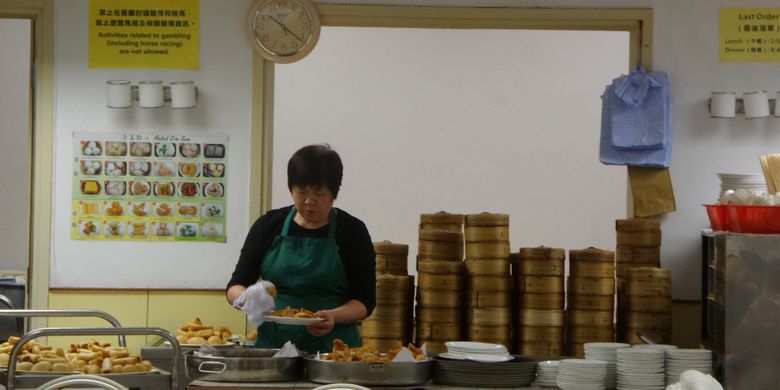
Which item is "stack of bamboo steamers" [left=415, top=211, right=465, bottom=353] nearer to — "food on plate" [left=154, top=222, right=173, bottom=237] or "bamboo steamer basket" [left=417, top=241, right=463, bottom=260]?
"bamboo steamer basket" [left=417, top=241, right=463, bottom=260]

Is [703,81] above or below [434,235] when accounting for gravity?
above

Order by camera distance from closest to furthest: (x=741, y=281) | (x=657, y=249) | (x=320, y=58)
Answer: (x=741, y=281), (x=657, y=249), (x=320, y=58)

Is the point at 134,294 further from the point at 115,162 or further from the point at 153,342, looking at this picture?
the point at 115,162

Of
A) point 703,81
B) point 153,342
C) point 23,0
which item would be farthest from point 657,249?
point 23,0

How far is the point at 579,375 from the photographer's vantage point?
421cm

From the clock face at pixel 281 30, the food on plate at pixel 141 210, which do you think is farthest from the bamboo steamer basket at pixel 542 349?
the food on plate at pixel 141 210

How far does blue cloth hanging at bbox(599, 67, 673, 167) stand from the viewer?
245 inches

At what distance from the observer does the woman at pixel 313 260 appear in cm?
475

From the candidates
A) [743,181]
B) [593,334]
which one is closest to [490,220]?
[593,334]

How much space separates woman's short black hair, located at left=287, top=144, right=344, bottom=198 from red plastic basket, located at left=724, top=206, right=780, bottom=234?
68.3 inches

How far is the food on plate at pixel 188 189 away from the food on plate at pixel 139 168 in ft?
0.70

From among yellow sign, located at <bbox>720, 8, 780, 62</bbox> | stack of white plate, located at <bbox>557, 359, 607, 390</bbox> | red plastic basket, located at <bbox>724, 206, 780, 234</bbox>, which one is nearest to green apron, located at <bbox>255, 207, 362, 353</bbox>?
stack of white plate, located at <bbox>557, 359, 607, 390</bbox>

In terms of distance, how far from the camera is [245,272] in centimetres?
489

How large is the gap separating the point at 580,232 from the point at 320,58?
2.90 meters
